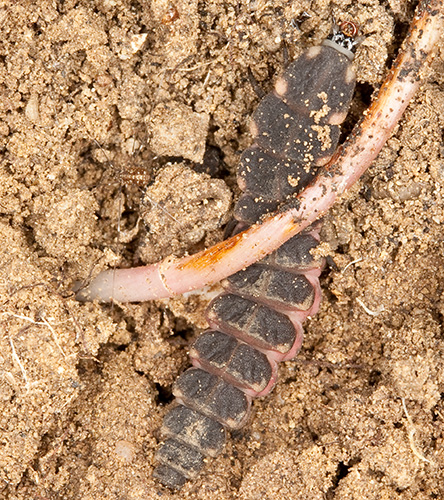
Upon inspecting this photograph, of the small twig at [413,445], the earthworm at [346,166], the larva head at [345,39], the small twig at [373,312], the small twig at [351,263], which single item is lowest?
the small twig at [413,445]

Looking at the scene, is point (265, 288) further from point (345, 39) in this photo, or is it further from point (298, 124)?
point (345, 39)

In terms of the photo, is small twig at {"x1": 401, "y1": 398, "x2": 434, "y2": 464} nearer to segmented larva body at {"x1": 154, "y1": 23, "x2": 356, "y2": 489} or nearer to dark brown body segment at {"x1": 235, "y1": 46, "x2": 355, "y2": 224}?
segmented larva body at {"x1": 154, "y1": 23, "x2": 356, "y2": 489}

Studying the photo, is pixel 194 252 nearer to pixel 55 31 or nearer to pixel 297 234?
pixel 297 234

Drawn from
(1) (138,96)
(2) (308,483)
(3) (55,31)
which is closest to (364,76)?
(1) (138,96)

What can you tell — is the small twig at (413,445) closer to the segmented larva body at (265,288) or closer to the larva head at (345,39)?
the segmented larva body at (265,288)

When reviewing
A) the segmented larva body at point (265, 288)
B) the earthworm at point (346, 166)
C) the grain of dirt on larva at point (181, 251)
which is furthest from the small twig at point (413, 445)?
the earthworm at point (346, 166)

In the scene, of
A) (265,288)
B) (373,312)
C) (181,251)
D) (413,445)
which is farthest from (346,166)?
(413,445)

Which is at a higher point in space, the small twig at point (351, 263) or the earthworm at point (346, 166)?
the earthworm at point (346, 166)
